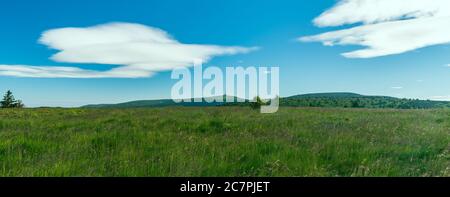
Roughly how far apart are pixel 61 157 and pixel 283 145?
3.25 meters

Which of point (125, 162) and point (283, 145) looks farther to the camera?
point (283, 145)

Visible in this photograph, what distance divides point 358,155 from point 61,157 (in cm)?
410

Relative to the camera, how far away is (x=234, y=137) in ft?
19.9

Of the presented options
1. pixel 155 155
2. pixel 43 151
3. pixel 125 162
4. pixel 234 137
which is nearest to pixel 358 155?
pixel 234 137

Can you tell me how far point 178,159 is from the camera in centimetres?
416
